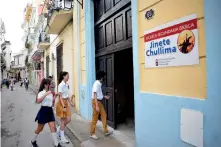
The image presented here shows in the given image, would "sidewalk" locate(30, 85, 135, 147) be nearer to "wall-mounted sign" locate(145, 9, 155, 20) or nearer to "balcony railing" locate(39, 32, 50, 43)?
"wall-mounted sign" locate(145, 9, 155, 20)

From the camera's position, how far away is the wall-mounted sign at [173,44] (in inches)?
126

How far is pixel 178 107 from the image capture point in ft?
11.2

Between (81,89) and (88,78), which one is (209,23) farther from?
(81,89)

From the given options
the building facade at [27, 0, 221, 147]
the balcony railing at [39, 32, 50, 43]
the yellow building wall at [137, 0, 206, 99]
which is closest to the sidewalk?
the building facade at [27, 0, 221, 147]

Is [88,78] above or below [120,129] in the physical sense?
above

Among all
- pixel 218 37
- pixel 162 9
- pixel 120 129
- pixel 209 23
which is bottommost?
pixel 120 129

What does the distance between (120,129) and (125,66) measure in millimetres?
2203

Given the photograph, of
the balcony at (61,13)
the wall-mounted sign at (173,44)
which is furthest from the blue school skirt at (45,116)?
the balcony at (61,13)

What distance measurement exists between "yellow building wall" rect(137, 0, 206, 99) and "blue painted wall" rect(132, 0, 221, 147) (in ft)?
0.41

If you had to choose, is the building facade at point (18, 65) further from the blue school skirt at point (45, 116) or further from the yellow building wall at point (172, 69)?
the yellow building wall at point (172, 69)

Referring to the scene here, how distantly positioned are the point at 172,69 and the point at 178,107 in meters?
0.61

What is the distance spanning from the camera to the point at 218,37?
2709 mm

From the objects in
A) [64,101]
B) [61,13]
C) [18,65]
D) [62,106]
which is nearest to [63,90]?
[64,101]

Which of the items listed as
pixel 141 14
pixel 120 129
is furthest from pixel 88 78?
pixel 141 14
